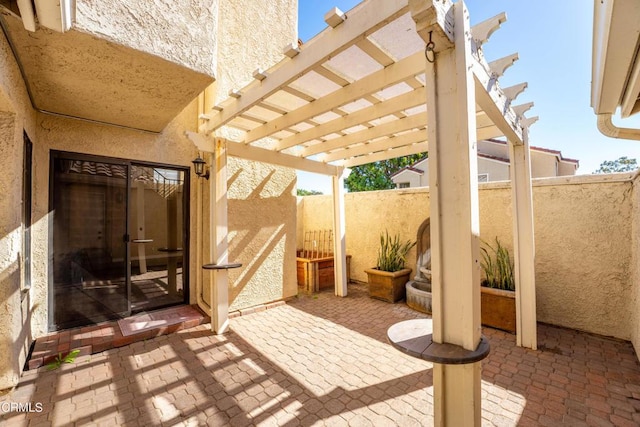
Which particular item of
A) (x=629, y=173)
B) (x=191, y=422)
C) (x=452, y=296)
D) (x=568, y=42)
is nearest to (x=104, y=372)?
(x=191, y=422)

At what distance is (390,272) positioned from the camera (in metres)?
6.22

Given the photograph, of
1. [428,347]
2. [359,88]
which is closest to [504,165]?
[359,88]

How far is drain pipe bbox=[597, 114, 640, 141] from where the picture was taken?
3.87 m

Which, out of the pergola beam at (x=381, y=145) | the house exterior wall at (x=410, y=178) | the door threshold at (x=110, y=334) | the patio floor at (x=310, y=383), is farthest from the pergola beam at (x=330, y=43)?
the house exterior wall at (x=410, y=178)

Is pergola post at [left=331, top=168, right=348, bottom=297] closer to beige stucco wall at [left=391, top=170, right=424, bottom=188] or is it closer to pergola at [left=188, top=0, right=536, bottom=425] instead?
pergola at [left=188, top=0, right=536, bottom=425]

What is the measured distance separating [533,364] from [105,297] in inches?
261

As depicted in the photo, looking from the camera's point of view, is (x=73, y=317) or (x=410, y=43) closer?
(x=410, y=43)

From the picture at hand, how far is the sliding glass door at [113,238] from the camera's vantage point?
437 cm

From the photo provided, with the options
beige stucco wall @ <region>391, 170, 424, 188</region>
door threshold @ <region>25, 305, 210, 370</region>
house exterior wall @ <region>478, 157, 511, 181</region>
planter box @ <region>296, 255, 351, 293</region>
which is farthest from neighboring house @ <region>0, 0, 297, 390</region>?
beige stucco wall @ <region>391, 170, 424, 188</region>

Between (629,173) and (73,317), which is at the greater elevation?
(629,173)

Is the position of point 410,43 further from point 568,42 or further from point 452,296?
point 568,42

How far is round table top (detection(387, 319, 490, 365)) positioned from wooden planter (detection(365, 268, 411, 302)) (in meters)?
4.06

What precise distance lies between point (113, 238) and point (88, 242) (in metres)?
0.35

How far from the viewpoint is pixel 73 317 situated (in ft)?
14.4
